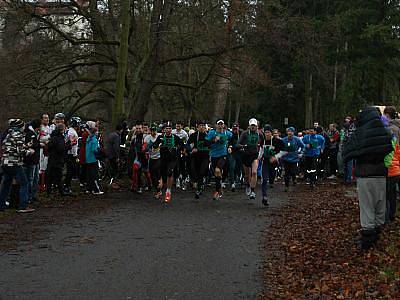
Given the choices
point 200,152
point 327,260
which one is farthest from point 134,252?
point 200,152

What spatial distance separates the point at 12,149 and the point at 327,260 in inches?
281

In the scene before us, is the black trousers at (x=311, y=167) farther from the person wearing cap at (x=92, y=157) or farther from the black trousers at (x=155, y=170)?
the person wearing cap at (x=92, y=157)

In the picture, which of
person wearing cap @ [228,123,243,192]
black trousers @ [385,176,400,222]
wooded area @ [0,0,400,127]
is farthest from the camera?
wooded area @ [0,0,400,127]

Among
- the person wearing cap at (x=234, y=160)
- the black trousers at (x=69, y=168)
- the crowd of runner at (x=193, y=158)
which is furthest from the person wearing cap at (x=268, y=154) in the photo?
the black trousers at (x=69, y=168)

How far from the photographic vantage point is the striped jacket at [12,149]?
12719 millimetres

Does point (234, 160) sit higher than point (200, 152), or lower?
lower

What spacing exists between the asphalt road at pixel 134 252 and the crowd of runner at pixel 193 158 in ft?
3.91

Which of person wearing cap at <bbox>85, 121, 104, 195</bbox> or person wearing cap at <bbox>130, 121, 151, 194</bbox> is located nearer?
person wearing cap at <bbox>85, 121, 104, 195</bbox>

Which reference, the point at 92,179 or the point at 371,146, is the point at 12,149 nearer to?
the point at 92,179

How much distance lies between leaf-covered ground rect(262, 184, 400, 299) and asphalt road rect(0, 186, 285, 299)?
29cm

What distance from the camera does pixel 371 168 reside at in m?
8.70

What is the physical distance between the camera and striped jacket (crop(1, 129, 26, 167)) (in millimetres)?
12719

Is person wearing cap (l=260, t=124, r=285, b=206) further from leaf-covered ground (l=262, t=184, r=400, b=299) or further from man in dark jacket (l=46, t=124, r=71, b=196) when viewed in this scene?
man in dark jacket (l=46, t=124, r=71, b=196)

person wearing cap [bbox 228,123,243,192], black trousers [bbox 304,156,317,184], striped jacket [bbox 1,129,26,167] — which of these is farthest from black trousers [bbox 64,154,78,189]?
black trousers [bbox 304,156,317,184]
